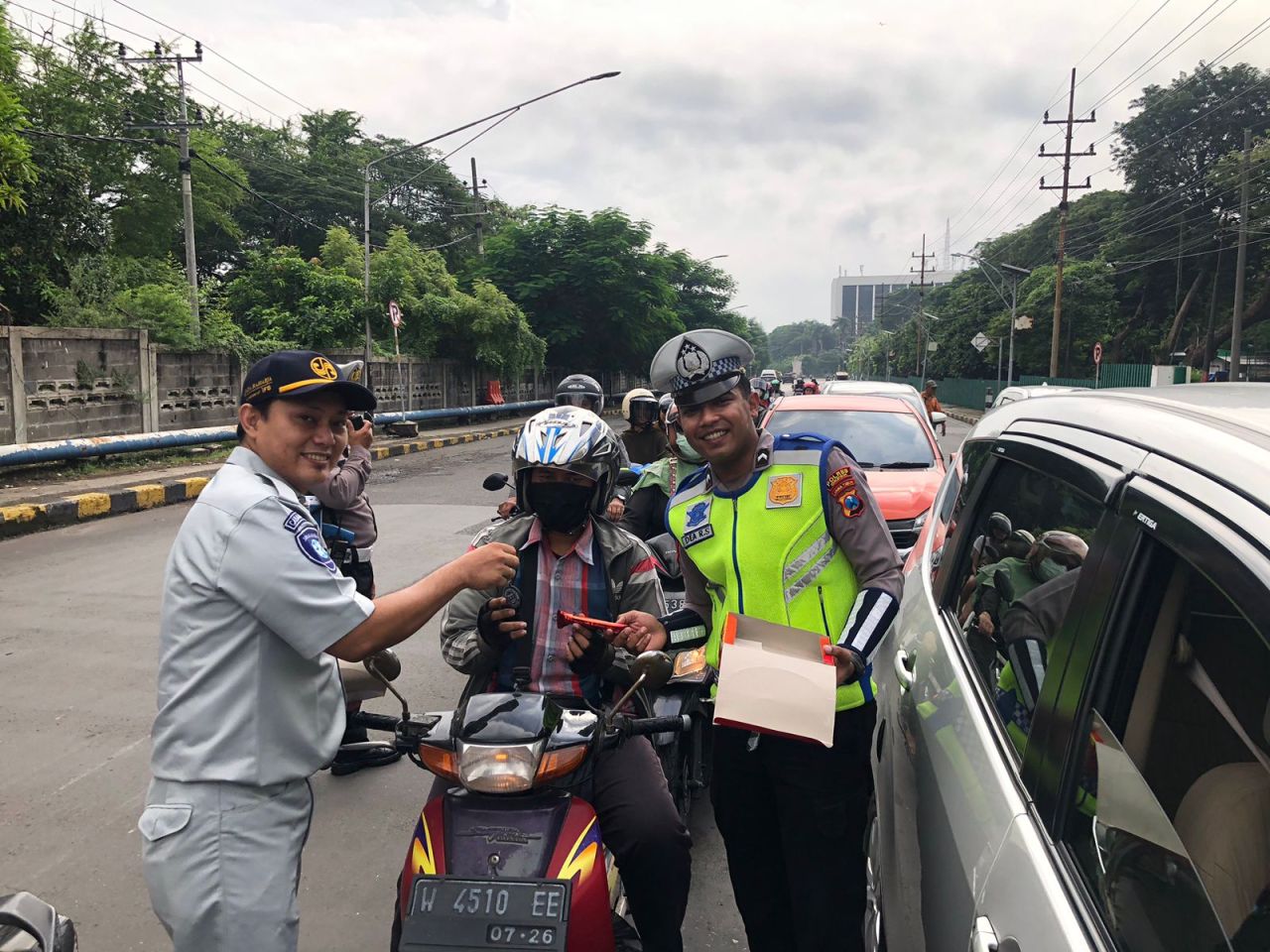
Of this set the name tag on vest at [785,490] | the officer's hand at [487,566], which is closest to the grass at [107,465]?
Answer: the officer's hand at [487,566]

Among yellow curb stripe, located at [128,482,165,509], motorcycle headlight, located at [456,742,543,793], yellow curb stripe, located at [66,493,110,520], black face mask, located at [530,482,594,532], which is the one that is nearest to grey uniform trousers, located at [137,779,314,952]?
motorcycle headlight, located at [456,742,543,793]

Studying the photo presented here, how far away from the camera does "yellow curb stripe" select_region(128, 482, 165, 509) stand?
10984mm

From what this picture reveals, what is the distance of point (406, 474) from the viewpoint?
15156mm

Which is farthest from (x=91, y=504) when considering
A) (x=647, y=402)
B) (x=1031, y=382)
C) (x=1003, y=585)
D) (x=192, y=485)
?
(x=1031, y=382)

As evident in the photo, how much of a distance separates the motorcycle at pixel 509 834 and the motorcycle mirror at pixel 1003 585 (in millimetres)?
747

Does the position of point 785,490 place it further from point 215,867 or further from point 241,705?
point 215,867

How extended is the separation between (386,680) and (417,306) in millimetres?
24279

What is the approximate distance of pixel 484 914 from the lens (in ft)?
6.12

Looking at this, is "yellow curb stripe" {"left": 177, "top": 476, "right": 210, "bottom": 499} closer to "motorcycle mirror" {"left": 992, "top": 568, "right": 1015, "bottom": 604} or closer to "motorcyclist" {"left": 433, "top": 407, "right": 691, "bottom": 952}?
"motorcyclist" {"left": 433, "top": 407, "right": 691, "bottom": 952}

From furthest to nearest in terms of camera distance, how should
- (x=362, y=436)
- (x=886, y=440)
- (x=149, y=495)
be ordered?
(x=149, y=495)
(x=886, y=440)
(x=362, y=436)

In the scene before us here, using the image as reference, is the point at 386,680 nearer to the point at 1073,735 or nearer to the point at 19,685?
the point at 1073,735

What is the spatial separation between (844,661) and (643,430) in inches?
169

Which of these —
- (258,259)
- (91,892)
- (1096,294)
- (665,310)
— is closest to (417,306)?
(258,259)

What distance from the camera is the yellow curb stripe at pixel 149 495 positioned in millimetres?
10984
